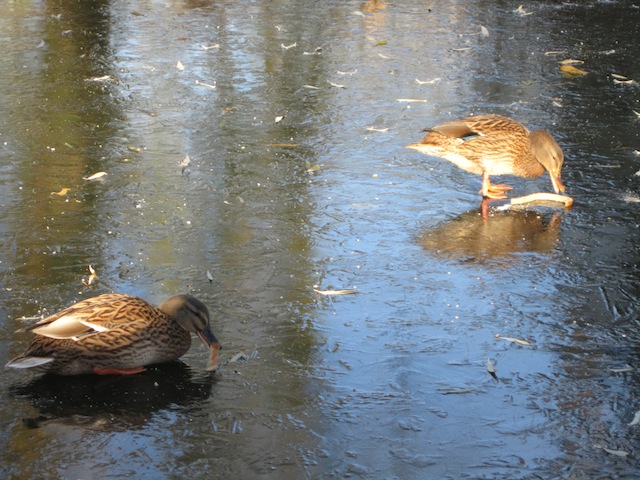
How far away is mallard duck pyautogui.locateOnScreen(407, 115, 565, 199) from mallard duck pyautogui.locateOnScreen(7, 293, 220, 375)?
329 cm

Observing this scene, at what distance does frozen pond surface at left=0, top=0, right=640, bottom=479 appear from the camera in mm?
4402

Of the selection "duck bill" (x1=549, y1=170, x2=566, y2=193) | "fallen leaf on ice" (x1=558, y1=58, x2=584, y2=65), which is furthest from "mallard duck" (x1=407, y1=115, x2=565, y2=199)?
"fallen leaf on ice" (x1=558, y1=58, x2=584, y2=65)

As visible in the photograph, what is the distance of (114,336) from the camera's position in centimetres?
486

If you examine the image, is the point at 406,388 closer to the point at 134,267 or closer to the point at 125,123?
the point at 134,267

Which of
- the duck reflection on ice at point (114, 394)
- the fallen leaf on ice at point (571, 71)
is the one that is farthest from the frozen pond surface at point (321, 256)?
the fallen leaf on ice at point (571, 71)

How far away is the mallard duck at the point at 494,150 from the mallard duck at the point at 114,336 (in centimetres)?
329

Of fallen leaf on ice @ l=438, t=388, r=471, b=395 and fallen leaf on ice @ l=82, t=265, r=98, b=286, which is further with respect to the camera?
fallen leaf on ice @ l=82, t=265, r=98, b=286

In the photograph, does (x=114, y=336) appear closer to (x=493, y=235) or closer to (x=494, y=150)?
(x=493, y=235)

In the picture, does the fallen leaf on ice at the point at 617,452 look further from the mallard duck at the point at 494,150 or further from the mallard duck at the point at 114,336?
the mallard duck at the point at 494,150

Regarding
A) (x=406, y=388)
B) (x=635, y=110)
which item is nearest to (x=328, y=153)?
(x=635, y=110)

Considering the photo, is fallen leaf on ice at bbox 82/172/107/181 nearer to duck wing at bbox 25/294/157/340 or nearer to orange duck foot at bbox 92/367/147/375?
duck wing at bbox 25/294/157/340

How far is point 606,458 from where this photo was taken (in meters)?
4.29

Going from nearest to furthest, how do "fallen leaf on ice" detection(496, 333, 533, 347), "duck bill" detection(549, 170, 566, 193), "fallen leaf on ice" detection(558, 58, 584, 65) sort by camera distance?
1. "fallen leaf on ice" detection(496, 333, 533, 347)
2. "duck bill" detection(549, 170, 566, 193)
3. "fallen leaf on ice" detection(558, 58, 584, 65)

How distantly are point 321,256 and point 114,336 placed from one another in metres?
1.96
